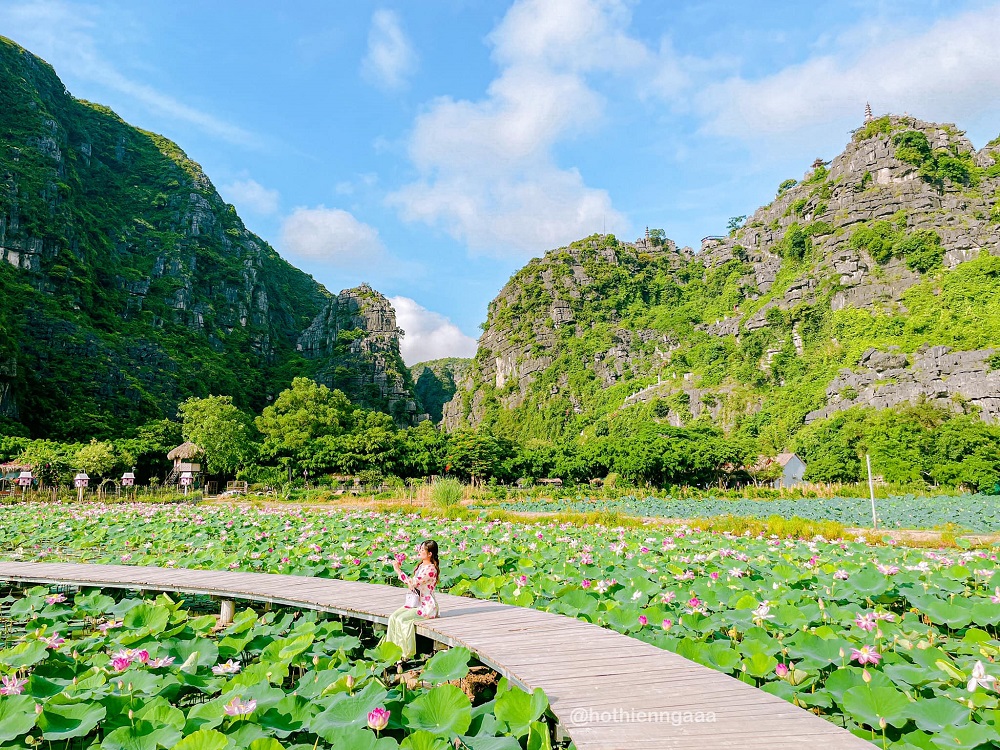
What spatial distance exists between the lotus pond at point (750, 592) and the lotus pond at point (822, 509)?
10222mm

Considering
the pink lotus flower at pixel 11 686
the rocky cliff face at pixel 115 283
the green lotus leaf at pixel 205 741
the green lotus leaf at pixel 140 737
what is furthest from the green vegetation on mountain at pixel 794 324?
the green lotus leaf at pixel 205 741

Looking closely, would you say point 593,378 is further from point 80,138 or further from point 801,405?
point 80,138

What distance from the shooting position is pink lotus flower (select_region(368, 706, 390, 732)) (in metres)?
2.32

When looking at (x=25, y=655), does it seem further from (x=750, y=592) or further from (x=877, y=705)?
(x=750, y=592)

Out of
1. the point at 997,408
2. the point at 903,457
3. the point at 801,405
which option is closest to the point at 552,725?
the point at 903,457

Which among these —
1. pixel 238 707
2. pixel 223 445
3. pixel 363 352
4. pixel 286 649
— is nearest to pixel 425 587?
pixel 286 649

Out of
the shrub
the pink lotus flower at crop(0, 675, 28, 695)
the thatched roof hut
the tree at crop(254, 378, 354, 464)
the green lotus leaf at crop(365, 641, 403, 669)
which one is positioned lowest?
the shrub

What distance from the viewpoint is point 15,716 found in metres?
2.35

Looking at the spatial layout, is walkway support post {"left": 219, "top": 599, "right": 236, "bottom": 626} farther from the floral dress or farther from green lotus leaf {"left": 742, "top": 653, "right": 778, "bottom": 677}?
green lotus leaf {"left": 742, "top": 653, "right": 778, "bottom": 677}

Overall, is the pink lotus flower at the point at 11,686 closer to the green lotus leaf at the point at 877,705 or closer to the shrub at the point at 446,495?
the green lotus leaf at the point at 877,705

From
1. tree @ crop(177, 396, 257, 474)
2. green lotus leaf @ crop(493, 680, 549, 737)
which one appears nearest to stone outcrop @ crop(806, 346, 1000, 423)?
tree @ crop(177, 396, 257, 474)

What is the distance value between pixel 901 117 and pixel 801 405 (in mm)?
36991

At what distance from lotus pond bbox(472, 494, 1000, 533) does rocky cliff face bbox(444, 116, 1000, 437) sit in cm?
2393

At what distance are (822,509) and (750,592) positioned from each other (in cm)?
1813
